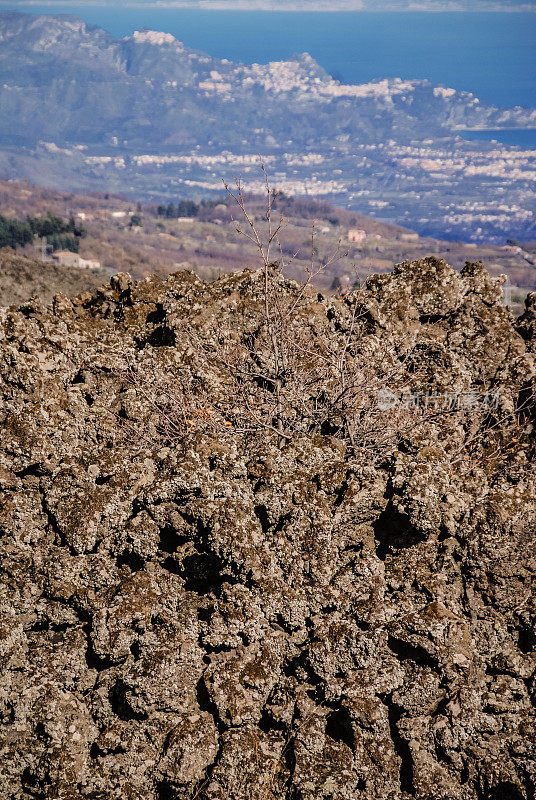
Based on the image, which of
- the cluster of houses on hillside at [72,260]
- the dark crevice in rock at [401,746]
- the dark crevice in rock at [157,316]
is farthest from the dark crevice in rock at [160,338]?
the cluster of houses on hillside at [72,260]

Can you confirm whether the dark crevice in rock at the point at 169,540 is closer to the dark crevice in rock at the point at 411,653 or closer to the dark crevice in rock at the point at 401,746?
the dark crevice in rock at the point at 411,653

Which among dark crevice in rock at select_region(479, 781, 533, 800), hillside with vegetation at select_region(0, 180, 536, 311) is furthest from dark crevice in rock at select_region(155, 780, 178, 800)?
hillside with vegetation at select_region(0, 180, 536, 311)

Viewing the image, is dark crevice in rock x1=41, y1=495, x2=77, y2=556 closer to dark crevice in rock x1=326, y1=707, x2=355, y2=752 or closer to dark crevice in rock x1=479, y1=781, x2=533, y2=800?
dark crevice in rock x1=326, y1=707, x2=355, y2=752

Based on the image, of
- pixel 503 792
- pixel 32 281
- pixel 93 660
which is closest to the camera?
pixel 503 792

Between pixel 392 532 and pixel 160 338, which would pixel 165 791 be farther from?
pixel 160 338

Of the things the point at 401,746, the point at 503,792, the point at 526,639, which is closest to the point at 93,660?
the point at 401,746

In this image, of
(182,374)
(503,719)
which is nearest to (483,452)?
(503,719)
